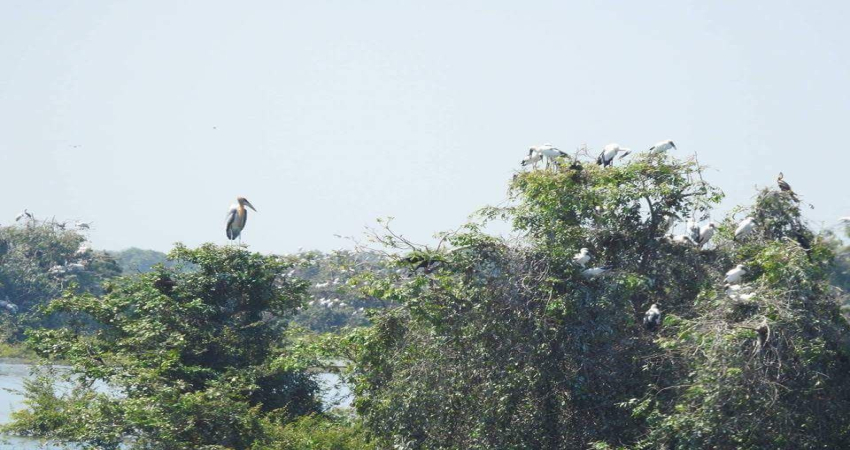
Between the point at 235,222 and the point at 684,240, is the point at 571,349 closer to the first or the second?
the point at 684,240

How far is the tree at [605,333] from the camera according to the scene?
10.1 meters

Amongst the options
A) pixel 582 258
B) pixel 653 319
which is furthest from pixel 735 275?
pixel 582 258

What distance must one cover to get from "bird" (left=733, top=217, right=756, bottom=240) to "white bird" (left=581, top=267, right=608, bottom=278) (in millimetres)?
1592

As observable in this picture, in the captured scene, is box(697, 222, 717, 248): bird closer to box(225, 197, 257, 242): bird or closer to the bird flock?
the bird flock

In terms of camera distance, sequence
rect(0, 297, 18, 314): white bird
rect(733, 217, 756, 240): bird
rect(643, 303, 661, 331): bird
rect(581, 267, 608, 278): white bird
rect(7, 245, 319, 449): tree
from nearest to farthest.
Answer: rect(643, 303, 661, 331): bird < rect(581, 267, 608, 278): white bird < rect(733, 217, 756, 240): bird < rect(7, 245, 319, 449): tree < rect(0, 297, 18, 314): white bird

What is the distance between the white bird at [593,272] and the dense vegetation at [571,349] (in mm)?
58

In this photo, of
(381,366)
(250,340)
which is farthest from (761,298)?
(250,340)

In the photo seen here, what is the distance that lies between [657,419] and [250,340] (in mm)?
6410

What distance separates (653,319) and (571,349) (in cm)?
85

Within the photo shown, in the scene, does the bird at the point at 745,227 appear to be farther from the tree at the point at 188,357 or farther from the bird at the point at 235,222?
the bird at the point at 235,222

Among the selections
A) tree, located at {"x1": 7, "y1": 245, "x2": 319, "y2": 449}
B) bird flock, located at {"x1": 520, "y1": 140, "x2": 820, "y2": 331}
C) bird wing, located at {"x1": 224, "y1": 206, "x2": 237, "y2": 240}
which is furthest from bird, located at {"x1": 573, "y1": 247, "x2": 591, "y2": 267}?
bird wing, located at {"x1": 224, "y1": 206, "x2": 237, "y2": 240}

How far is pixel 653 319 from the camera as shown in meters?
11.2

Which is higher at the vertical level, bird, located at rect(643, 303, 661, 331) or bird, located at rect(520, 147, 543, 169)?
bird, located at rect(520, 147, 543, 169)

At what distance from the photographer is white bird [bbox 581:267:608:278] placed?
11352 mm
